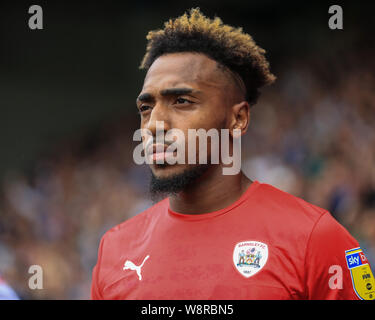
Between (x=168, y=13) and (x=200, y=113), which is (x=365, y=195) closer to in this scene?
(x=200, y=113)

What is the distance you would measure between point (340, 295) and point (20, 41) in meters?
8.52

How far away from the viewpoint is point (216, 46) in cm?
278

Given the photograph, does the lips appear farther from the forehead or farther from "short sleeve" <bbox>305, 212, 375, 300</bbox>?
"short sleeve" <bbox>305, 212, 375, 300</bbox>

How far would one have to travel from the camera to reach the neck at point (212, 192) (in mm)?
2725

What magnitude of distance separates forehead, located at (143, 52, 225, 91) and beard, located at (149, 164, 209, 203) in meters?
0.44

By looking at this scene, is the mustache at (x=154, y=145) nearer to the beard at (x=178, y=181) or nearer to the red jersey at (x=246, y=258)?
the beard at (x=178, y=181)

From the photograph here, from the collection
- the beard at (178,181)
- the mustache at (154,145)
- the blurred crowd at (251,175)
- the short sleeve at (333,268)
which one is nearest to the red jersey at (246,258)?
the short sleeve at (333,268)

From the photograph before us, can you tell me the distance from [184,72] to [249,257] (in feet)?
3.28

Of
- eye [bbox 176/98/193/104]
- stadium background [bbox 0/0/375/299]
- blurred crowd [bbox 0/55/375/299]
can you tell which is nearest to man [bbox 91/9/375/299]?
eye [bbox 176/98/193/104]

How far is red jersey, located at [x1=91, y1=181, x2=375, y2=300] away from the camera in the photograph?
2.37 m

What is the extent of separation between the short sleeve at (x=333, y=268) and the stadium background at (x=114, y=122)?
116 inches

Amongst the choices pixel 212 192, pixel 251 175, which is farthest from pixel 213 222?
pixel 251 175

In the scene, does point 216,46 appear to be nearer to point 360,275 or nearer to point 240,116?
point 240,116

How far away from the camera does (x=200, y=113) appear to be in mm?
2578
